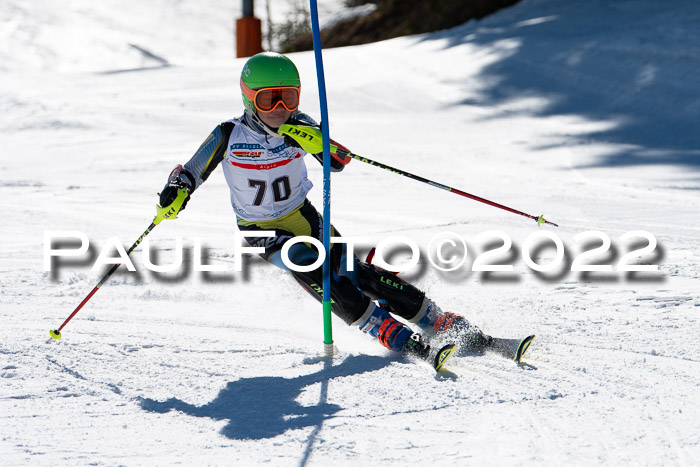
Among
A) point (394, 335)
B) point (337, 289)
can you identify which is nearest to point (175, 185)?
point (337, 289)

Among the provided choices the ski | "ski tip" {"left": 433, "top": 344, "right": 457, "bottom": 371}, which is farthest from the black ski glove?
the ski

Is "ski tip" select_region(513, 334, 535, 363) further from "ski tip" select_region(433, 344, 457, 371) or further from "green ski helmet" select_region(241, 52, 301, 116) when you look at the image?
"green ski helmet" select_region(241, 52, 301, 116)

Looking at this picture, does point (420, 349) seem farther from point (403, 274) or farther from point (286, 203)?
point (403, 274)

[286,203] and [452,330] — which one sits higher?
[286,203]

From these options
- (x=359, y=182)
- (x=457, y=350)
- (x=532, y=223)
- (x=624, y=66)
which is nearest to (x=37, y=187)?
(x=359, y=182)

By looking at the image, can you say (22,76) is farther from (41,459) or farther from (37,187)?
(41,459)

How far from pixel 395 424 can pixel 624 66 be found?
31.5 feet

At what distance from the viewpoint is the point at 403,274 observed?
5.30 metres

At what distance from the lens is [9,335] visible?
4.08 m

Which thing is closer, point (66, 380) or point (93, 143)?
point (66, 380)

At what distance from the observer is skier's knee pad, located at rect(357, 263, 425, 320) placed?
4.04 meters

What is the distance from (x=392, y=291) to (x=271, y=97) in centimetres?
115

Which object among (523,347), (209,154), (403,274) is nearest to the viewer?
(523,347)

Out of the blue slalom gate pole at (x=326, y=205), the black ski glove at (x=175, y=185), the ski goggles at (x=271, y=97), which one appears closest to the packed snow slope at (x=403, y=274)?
the blue slalom gate pole at (x=326, y=205)
